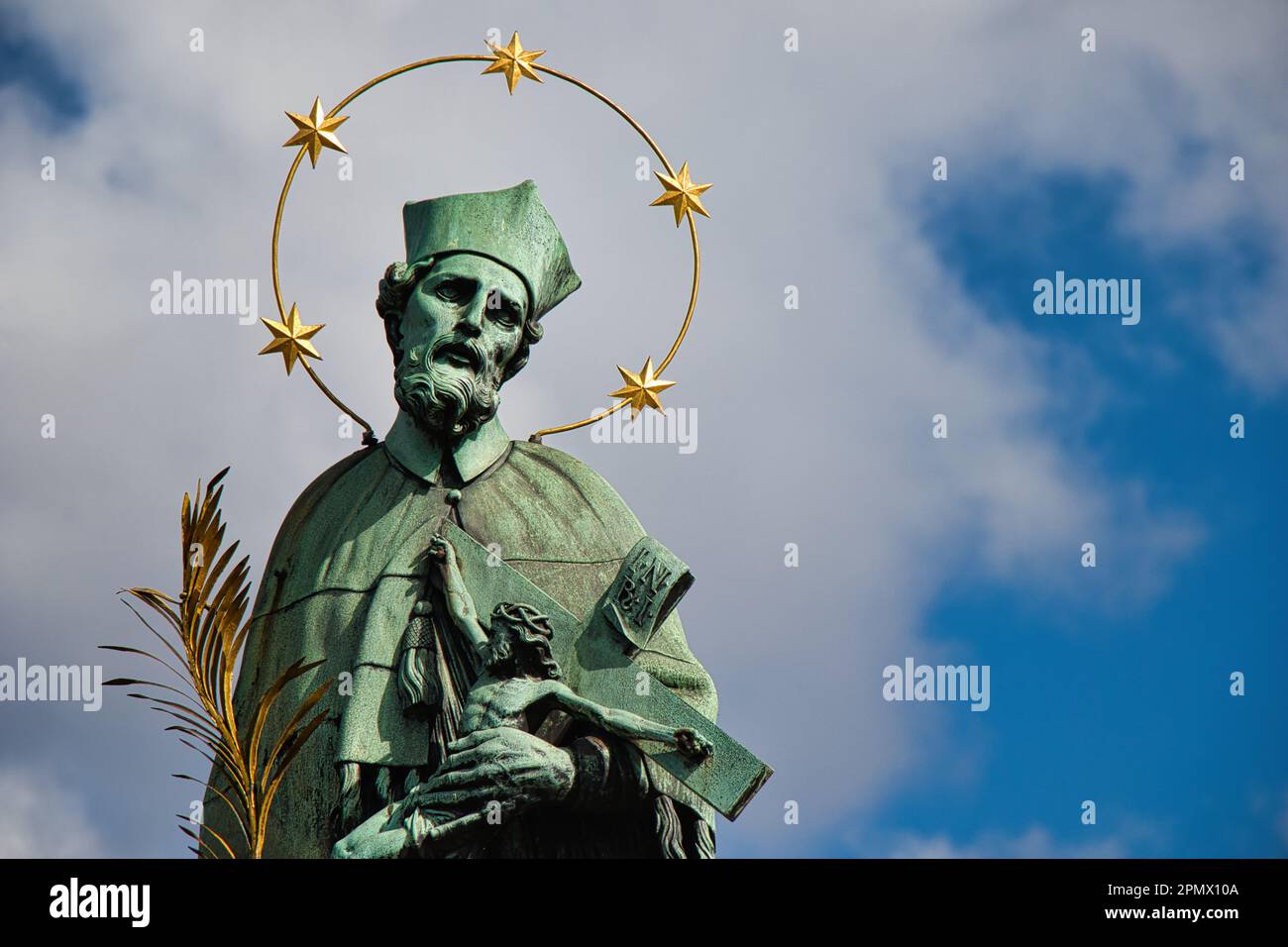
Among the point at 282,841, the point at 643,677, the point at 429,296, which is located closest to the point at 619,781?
the point at 643,677

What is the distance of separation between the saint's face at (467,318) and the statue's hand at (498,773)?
225 centimetres

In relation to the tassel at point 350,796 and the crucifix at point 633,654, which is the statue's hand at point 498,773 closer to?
the crucifix at point 633,654

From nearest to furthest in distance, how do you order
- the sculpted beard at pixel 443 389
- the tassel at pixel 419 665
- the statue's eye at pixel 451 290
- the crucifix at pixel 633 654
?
the crucifix at pixel 633 654
the tassel at pixel 419 665
the sculpted beard at pixel 443 389
the statue's eye at pixel 451 290

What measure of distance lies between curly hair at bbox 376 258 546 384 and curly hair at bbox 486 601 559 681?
1773mm

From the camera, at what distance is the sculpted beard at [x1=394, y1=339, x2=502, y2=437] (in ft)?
60.1

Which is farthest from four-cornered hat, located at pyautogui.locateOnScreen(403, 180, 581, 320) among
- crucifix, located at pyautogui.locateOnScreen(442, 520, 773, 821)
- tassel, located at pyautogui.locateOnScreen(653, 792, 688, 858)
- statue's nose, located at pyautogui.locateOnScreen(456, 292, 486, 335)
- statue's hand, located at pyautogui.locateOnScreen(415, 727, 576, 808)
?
tassel, located at pyautogui.locateOnScreen(653, 792, 688, 858)

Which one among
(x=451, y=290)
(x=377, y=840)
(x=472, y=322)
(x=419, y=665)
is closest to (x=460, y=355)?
(x=472, y=322)

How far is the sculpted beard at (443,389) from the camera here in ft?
60.1

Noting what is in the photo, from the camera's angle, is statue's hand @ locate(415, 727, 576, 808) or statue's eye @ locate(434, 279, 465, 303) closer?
statue's hand @ locate(415, 727, 576, 808)

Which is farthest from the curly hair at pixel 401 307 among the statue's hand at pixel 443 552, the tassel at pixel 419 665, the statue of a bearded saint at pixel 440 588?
the tassel at pixel 419 665

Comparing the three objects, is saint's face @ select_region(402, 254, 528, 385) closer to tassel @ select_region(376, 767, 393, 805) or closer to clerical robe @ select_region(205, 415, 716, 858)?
→ clerical robe @ select_region(205, 415, 716, 858)

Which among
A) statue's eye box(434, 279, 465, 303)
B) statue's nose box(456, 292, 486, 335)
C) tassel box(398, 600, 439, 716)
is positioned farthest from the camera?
statue's eye box(434, 279, 465, 303)
